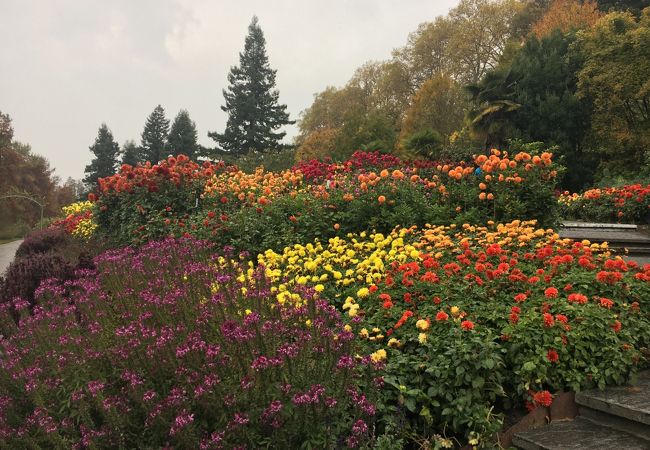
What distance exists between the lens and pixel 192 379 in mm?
2047

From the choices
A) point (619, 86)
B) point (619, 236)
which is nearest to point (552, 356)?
point (619, 236)

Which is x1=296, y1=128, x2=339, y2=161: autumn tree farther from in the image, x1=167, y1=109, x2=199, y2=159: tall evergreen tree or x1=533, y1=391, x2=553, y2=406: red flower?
x1=533, y1=391, x2=553, y2=406: red flower

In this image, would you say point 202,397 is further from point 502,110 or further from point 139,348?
point 502,110

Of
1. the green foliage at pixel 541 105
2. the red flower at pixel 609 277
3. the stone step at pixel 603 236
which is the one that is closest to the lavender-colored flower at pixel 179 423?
the red flower at pixel 609 277

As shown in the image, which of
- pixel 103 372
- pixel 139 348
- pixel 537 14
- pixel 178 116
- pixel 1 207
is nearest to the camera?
pixel 139 348

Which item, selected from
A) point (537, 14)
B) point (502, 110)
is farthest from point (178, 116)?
point (502, 110)

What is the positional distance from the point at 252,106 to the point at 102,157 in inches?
888

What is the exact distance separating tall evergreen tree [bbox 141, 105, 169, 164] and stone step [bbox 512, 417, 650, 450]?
53424 millimetres

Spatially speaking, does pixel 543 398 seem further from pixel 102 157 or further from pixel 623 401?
pixel 102 157

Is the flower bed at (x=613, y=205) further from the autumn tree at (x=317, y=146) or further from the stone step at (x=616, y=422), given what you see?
the autumn tree at (x=317, y=146)

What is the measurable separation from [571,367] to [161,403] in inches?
94.5

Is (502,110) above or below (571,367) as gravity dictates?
above

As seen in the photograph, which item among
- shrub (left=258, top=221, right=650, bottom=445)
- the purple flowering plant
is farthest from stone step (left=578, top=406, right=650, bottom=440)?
the purple flowering plant

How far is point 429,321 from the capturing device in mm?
3158
